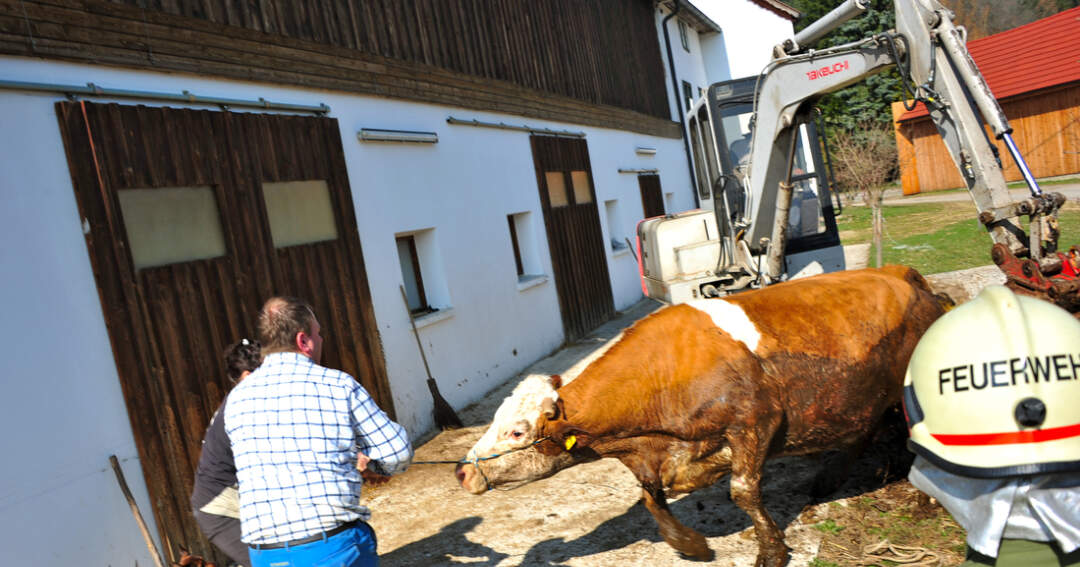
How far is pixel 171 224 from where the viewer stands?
6.08 m

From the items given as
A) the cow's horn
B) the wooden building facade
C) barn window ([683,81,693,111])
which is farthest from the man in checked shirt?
barn window ([683,81,693,111])

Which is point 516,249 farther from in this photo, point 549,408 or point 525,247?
point 549,408

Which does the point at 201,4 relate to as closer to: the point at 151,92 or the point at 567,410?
the point at 151,92

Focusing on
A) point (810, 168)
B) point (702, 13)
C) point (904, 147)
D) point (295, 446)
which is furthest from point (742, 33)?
point (295, 446)

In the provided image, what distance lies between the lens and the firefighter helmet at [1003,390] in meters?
1.94

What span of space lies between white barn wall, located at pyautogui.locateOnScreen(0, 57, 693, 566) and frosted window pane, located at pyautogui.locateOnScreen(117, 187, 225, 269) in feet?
1.60

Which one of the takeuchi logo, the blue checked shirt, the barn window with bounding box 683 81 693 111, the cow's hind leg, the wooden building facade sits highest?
the barn window with bounding box 683 81 693 111

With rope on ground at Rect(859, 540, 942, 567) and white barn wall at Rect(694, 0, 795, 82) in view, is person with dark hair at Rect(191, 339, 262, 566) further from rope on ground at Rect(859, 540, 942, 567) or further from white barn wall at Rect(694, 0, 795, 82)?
white barn wall at Rect(694, 0, 795, 82)

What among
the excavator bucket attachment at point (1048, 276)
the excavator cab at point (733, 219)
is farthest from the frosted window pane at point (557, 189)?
the excavator bucket attachment at point (1048, 276)

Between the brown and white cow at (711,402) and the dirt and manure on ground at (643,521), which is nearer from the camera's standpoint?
the brown and white cow at (711,402)

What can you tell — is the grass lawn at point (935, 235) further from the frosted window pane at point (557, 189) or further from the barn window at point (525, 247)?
the barn window at point (525, 247)

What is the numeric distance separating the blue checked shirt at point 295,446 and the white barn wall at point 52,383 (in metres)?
2.45

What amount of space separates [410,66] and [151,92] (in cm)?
417

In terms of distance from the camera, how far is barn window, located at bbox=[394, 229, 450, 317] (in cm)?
973
